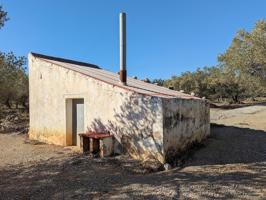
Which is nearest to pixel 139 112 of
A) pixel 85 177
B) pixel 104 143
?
pixel 104 143

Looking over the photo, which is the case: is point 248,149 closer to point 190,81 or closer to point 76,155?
point 76,155

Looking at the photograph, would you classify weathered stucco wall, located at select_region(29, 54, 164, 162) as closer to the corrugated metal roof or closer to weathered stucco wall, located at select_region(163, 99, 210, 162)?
the corrugated metal roof

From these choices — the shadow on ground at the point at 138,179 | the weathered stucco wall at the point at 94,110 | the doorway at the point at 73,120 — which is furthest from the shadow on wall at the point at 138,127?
the doorway at the point at 73,120

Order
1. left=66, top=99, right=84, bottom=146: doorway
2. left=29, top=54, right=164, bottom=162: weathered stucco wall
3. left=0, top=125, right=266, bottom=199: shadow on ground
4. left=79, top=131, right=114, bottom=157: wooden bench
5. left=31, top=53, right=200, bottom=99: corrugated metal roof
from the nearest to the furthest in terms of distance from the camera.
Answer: left=0, top=125, right=266, bottom=199: shadow on ground
left=29, top=54, right=164, bottom=162: weathered stucco wall
left=79, top=131, right=114, bottom=157: wooden bench
left=31, top=53, right=200, bottom=99: corrugated metal roof
left=66, top=99, right=84, bottom=146: doorway

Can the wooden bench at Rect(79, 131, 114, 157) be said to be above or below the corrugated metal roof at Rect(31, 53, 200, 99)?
below

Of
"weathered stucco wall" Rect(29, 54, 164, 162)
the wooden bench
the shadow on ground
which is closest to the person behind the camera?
the shadow on ground

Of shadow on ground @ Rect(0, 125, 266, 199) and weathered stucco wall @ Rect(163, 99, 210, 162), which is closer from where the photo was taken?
shadow on ground @ Rect(0, 125, 266, 199)

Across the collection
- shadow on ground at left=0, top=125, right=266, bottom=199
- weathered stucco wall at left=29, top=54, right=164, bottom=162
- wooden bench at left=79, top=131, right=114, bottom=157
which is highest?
weathered stucco wall at left=29, top=54, right=164, bottom=162

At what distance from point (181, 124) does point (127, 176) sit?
3280mm

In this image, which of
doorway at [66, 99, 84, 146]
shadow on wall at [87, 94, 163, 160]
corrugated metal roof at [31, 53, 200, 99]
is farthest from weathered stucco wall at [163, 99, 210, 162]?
doorway at [66, 99, 84, 146]

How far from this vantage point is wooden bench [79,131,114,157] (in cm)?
980

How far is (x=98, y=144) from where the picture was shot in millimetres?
10305

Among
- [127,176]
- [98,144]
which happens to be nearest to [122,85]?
[98,144]

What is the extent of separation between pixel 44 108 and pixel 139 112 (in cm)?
627
